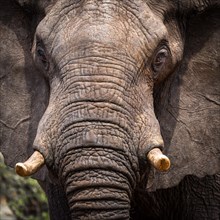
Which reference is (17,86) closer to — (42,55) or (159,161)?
(42,55)

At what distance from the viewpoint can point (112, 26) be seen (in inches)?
285

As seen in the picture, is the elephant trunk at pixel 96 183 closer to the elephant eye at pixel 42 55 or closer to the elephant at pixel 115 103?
the elephant at pixel 115 103

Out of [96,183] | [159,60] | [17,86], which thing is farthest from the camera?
[17,86]

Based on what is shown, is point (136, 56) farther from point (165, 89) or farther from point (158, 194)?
point (158, 194)

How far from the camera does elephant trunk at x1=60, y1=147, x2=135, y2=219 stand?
6.83 metres

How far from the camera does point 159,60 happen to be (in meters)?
7.50

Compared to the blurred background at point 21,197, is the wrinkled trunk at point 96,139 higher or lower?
higher

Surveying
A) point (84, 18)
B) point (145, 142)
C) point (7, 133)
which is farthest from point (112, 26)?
point (7, 133)

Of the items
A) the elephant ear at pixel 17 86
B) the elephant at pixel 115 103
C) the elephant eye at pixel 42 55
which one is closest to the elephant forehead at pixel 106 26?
the elephant at pixel 115 103

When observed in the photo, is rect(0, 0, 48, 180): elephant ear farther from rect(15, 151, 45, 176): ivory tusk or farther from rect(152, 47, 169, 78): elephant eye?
rect(15, 151, 45, 176): ivory tusk

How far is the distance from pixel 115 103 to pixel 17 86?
4.32 feet

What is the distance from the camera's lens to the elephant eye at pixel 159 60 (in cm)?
748

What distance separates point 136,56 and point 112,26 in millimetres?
211

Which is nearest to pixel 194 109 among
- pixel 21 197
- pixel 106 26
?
pixel 106 26
